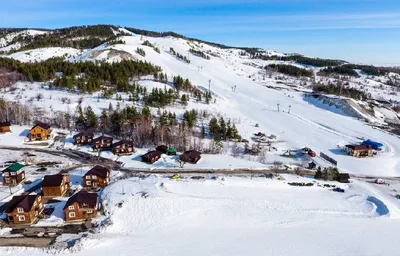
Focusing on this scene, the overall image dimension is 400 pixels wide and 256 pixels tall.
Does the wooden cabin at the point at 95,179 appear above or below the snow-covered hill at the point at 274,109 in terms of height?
below

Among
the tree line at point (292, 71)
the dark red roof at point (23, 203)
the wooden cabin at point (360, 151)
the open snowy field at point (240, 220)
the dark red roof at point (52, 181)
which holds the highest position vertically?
the tree line at point (292, 71)

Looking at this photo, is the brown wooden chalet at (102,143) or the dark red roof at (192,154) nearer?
the dark red roof at (192,154)

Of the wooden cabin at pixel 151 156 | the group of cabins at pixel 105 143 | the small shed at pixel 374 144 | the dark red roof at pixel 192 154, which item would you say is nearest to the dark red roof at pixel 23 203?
the wooden cabin at pixel 151 156

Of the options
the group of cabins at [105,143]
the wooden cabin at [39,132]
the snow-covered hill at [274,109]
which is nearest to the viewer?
the group of cabins at [105,143]

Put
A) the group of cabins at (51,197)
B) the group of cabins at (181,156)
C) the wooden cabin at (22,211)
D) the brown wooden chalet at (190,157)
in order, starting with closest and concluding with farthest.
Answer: the wooden cabin at (22,211) → the group of cabins at (51,197) → the brown wooden chalet at (190,157) → the group of cabins at (181,156)

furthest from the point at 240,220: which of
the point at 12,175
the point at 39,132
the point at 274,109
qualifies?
the point at 274,109

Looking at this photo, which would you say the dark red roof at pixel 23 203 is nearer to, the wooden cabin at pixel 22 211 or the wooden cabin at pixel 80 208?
the wooden cabin at pixel 22 211

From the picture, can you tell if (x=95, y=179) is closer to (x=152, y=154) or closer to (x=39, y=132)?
(x=152, y=154)
